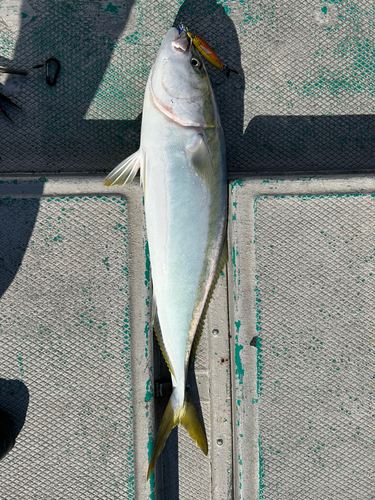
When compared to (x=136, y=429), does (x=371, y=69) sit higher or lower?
higher

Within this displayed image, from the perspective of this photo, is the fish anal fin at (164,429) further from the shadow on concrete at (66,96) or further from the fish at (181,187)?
the shadow on concrete at (66,96)

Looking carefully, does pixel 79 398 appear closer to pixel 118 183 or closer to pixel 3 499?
pixel 3 499

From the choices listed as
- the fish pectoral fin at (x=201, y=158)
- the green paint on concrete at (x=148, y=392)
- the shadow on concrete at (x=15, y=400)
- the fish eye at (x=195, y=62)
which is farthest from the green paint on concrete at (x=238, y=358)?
the fish eye at (x=195, y=62)

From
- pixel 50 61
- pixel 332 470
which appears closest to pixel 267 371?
pixel 332 470

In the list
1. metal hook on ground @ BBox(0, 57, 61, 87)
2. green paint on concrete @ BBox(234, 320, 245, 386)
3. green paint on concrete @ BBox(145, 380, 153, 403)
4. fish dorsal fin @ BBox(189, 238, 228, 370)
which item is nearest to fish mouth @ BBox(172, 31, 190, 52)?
metal hook on ground @ BBox(0, 57, 61, 87)

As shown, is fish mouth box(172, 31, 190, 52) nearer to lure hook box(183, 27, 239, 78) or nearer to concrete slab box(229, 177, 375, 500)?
lure hook box(183, 27, 239, 78)

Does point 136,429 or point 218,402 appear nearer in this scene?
point 136,429
